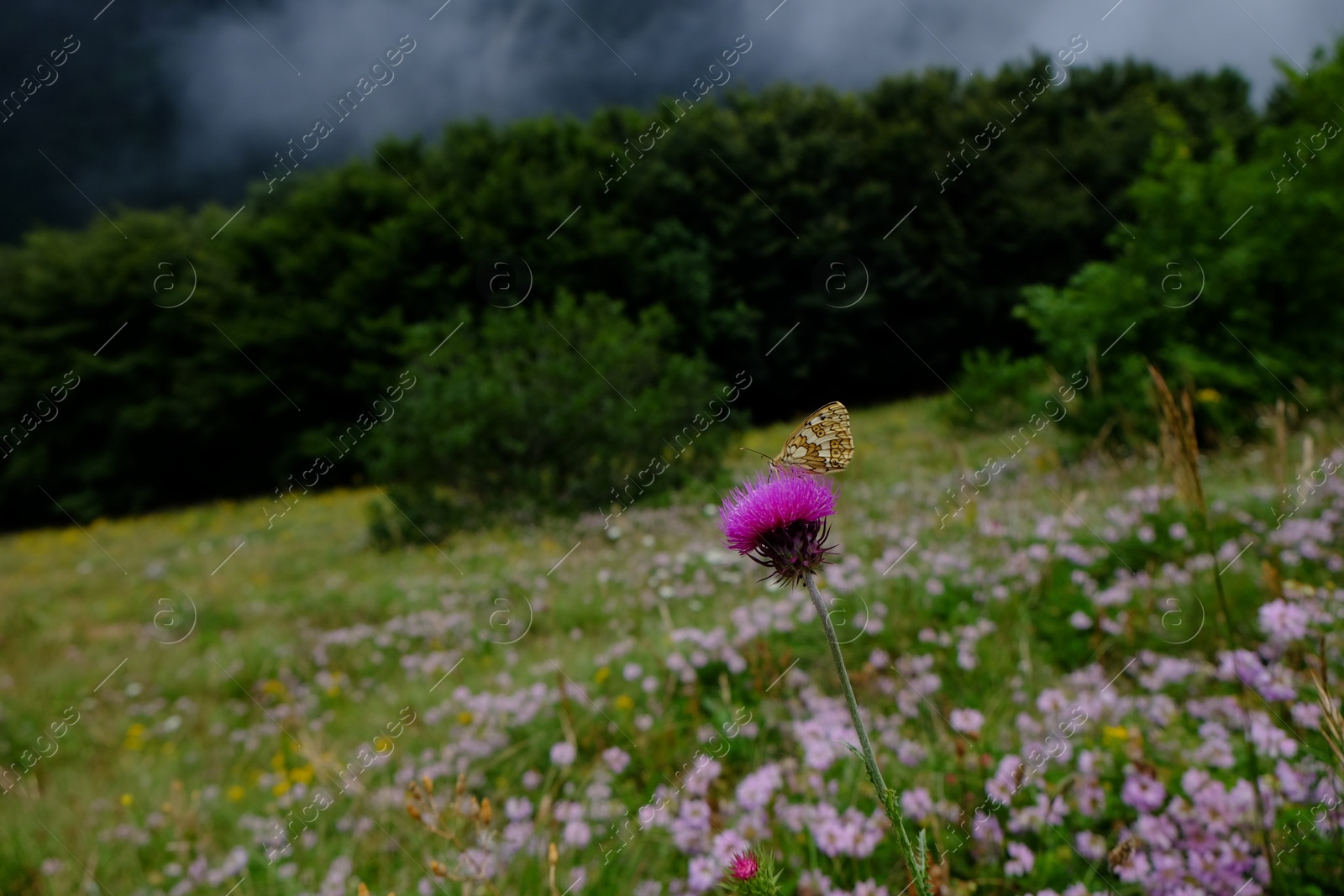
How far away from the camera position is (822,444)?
1.07 metres

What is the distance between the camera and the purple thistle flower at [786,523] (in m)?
0.87

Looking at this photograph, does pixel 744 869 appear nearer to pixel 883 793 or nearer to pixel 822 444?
pixel 883 793

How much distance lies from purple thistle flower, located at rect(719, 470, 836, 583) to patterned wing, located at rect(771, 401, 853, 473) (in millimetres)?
143

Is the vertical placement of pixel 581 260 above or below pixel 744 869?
above

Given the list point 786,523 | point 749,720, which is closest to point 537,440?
point 749,720

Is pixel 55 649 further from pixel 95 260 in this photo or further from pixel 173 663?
pixel 95 260

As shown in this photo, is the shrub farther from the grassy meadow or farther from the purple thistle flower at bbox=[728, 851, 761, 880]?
the purple thistle flower at bbox=[728, 851, 761, 880]

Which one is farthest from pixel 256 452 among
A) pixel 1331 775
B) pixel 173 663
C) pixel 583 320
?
pixel 1331 775

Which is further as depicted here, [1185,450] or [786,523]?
[1185,450]

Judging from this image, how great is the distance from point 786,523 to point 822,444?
221 millimetres

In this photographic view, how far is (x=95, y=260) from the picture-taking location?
1959 cm

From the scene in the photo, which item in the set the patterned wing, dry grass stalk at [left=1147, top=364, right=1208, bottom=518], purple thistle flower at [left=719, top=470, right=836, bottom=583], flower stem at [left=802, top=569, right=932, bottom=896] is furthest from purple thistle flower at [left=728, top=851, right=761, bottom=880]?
dry grass stalk at [left=1147, top=364, right=1208, bottom=518]

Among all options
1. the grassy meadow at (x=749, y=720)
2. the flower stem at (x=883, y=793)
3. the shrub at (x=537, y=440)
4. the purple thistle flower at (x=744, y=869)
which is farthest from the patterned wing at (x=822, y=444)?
the shrub at (x=537, y=440)

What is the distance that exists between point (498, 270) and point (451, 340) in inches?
383
